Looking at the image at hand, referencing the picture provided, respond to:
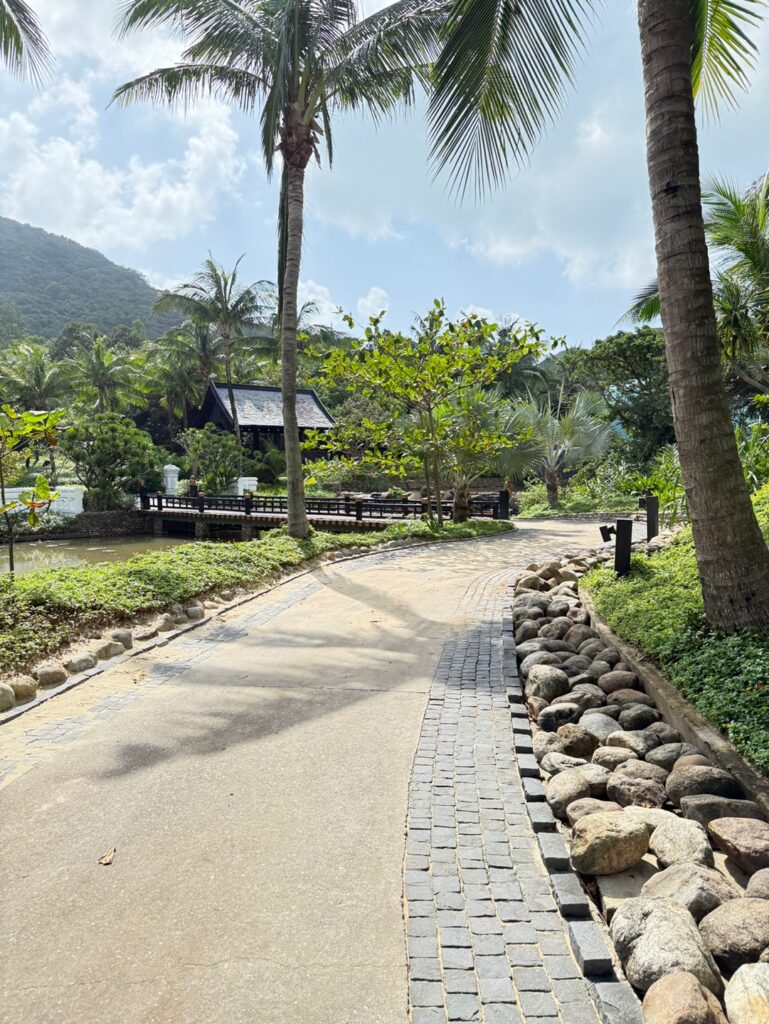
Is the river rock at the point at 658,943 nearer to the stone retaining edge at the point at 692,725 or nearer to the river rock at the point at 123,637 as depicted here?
the stone retaining edge at the point at 692,725

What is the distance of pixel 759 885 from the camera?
95.6 inches

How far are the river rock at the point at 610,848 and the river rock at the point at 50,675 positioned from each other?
4136 mm

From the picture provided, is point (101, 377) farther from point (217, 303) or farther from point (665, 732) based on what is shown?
point (665, 732)

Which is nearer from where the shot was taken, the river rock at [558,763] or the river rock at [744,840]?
the river rock at [744,840]

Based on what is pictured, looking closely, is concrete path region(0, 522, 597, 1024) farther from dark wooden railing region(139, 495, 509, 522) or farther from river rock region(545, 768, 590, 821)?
dark wooden railing region(139, 495, 509, 522)

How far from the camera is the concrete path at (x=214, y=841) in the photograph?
2.19 metres

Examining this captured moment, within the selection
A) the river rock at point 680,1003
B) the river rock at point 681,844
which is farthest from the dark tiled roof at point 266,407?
the river rock at point 680,1003

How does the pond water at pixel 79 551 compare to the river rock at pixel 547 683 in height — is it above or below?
below

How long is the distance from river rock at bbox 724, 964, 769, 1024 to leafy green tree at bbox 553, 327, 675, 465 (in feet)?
82.6

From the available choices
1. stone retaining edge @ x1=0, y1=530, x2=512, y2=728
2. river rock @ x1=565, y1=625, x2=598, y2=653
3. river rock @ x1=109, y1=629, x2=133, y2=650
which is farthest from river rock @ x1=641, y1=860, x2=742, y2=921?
river rock @ x1=109, y1=629, x2=133, y2=650

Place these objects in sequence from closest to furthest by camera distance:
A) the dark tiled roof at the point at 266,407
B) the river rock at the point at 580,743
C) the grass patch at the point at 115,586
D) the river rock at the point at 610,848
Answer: the river rock at the point at 610,848 → the river rock at the point at 580,743 → the grass patch at the point at 115,586 → the dark tiled roof at the point at 266,407

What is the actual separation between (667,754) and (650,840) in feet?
2.57

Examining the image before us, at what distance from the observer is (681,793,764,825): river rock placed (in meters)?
2.90

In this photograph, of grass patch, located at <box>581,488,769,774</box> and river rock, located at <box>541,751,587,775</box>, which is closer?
grass patch, located at <box>581,488,769,774</box>
